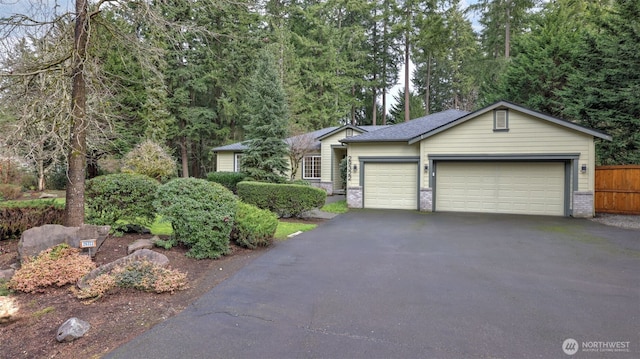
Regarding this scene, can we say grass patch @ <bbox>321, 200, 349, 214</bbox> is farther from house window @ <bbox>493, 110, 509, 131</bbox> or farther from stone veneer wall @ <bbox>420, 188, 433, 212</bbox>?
house window @ <bbox>493, 110, 509, 131</bbox>

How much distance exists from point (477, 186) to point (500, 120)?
2.62 m

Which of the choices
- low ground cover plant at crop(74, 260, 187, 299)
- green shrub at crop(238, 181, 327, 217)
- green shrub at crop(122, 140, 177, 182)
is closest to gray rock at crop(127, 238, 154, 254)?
low ground cover plant at crop(74, 260, 187, 299)

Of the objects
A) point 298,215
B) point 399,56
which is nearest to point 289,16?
point 399,56

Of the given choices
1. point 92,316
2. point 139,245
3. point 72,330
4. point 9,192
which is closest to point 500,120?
point 139,245

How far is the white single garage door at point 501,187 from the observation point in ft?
39.7

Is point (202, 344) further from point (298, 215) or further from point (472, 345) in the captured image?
point (298, 215)

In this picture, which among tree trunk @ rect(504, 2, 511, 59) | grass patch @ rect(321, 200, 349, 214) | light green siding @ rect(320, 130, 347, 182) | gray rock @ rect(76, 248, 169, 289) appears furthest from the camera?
tree trunk @ rect(504, 2, 511, 59)

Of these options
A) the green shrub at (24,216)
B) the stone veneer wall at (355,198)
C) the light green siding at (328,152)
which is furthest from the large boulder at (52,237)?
the light green siding at (328,152)

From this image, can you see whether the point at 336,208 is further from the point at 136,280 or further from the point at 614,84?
the point at 614,84

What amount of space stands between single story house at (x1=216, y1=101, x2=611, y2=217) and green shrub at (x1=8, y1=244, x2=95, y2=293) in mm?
10596

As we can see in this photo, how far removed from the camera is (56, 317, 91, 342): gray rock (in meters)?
3.23

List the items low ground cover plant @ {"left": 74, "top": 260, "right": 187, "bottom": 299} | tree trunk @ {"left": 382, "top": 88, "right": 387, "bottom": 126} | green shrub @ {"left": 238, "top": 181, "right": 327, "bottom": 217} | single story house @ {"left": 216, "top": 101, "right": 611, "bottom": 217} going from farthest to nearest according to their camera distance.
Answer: tree trunk @ {"left": 382, "top": 88, "right": 387, "bottom": 126} → single story house @ {"left": 216, "top": 101, "right": 611, "bottom": 217} → green shrub @ {"left": 238, "top": 181, "right": 327, "bottom": 217} → low ground cover plant @ {"left": 74, "top": 260, "right": 187, "bottom": 299}

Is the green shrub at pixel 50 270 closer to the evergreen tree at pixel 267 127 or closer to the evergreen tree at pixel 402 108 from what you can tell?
the evergreen tree at pixel 267 127

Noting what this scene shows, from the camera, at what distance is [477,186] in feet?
42.6
